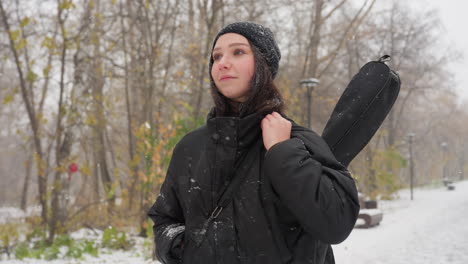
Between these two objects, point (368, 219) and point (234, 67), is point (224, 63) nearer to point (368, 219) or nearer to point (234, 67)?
point (234, 67)

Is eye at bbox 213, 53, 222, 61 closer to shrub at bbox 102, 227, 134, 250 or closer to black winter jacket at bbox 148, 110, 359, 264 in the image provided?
black winter jacket at bbox 148, 110, 359, 264

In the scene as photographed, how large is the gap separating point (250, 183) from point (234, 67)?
43 centimetres

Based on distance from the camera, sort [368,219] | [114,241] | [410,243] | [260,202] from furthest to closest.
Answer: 1. [368,219]
2. [410,243]
3. [114,241]
4. [260,202]

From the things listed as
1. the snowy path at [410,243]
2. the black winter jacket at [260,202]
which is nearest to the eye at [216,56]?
the black winter jacket at [260,202]

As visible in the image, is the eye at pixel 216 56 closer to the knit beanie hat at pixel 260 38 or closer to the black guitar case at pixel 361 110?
the knit beanie hat at pixel 260 38

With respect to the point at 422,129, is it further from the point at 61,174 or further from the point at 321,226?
the point at 321,226

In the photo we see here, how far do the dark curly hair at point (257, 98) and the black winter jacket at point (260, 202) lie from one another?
6 centimetres

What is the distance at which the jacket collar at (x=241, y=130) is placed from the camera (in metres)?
1.29

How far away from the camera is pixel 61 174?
7.32 meters

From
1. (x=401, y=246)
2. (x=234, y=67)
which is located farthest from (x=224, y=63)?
(x=401, y=246)

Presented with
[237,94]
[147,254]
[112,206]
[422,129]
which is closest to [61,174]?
[112,206]

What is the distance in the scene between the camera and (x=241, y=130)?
130 centimetres

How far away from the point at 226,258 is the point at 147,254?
18.5ft

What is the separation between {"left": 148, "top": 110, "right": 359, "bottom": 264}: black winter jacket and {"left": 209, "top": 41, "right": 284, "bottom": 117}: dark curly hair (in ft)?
0.19
